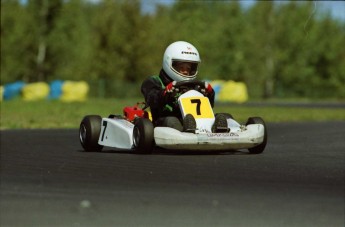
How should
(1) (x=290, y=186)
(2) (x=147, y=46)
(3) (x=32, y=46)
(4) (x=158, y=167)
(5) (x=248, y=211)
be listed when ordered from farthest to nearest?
(3) (x=32, y=46) → (2) (x=147, y=46) → (4) (x=158, y=167) → (1) (x=290, y=186) → (5) (x=248, y=211)

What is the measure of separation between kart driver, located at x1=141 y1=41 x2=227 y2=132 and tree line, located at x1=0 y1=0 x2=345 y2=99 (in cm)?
4653

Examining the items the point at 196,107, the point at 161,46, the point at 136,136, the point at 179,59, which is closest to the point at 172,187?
the point at 136,136

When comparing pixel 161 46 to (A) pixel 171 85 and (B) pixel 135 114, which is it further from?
(A) pixel 171 85

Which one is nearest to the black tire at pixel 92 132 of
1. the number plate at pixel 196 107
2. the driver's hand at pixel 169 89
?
the driver's hand at pixel 169 89

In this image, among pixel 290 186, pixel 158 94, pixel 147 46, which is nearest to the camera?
pixel 290 186

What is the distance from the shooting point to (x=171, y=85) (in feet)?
40.0

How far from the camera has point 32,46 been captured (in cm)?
6606

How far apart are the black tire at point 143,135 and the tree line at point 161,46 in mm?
47438

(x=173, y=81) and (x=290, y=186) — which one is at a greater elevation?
(x=173, y=81)

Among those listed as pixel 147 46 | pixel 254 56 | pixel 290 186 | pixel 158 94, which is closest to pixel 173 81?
pixel 158 94

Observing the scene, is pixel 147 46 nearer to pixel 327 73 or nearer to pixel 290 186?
pixel 327 73

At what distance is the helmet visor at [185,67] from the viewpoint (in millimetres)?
12648

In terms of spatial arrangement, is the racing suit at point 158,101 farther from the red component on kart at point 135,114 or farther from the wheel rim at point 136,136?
→ the wheel rim at point 136,136

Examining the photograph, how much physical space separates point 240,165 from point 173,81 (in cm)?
232
